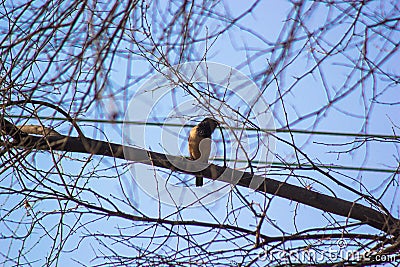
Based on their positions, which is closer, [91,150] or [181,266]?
[181,266]

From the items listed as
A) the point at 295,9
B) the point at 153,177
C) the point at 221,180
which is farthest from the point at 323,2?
the point at 153,177

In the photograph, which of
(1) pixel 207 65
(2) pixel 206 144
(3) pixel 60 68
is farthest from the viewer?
(2) pixel 206 144

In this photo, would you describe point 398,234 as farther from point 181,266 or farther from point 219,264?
point 181,266

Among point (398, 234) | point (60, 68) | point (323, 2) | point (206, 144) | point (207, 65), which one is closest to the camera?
point (60, 68)

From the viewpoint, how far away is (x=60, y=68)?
6.24 ft

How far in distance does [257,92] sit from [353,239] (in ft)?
2.50

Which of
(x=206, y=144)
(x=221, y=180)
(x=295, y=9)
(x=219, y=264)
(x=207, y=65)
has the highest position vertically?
(x=206, y=144)

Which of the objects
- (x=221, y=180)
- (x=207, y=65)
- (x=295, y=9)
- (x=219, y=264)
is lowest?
(x=219, y=264)

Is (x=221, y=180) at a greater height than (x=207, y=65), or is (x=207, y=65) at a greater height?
(x=207, y=65)

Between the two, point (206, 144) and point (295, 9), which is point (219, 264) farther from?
point (206, 144)

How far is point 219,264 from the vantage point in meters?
2.19

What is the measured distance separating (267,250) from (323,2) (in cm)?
97

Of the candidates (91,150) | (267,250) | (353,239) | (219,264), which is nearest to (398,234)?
(353,239)

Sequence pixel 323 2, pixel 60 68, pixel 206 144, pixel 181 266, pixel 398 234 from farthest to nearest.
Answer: pixel 206 144, pixel 398 234, pixel 181 266, pixel 323 2, pixel 60 68
